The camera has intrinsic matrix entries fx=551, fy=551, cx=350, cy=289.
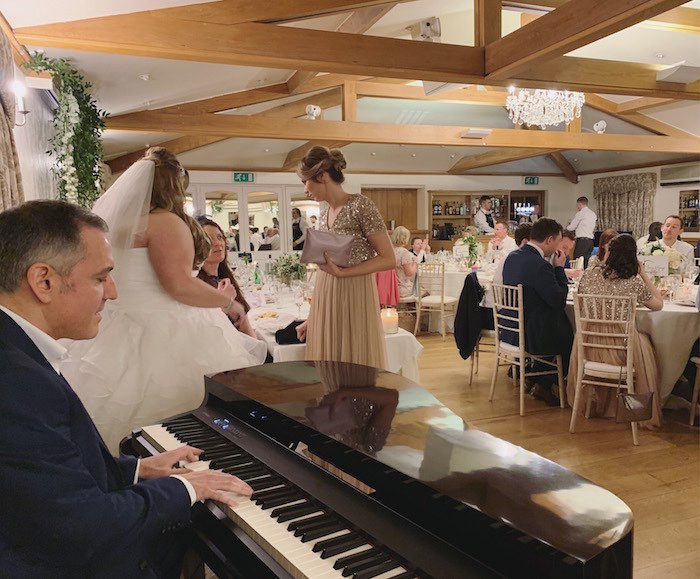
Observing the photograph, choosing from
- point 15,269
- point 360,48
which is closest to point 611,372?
point 360,48

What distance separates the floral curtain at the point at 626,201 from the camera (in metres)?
12.0

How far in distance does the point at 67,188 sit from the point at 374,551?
171 inches

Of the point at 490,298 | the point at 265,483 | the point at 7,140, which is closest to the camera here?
the point at 265,483

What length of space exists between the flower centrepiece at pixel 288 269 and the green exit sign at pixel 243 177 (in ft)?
23.8

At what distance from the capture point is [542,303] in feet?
13.7

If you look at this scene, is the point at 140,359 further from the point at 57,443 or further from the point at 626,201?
the point at 626,201

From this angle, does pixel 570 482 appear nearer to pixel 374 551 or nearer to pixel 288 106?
pixel 374 551

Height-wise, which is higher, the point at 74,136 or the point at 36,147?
the point at 74,136

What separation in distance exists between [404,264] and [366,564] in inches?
234

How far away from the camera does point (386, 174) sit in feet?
40.8

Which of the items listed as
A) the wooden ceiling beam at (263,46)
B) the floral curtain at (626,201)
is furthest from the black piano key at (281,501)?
the floral curtain at (626,201)

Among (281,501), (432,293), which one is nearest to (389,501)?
(281,501)

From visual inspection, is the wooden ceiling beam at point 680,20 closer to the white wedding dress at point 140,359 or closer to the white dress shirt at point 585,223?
the white dress shirt at point 585,223

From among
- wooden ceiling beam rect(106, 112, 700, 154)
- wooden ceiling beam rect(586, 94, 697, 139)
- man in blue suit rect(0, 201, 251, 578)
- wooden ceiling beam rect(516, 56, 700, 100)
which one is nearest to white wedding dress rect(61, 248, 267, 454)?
man in blue suit rect(0, 201, 251, 578)
